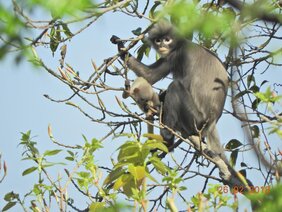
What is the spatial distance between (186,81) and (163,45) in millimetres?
491

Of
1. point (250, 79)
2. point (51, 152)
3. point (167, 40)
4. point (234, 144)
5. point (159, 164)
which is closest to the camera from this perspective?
point (159, 164)

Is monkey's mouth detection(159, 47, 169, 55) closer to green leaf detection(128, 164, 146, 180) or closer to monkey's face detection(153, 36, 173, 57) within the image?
monkey's face detection(153, 36, 173, 57)

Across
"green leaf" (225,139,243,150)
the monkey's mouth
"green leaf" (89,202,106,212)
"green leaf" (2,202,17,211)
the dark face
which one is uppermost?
the dark face

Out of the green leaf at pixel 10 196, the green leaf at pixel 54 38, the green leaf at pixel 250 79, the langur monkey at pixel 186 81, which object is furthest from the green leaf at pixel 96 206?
the langur monkey at pixel 186 81

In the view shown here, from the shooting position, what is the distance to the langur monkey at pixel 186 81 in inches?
254

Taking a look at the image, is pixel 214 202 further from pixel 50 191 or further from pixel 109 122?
pixel 109 122

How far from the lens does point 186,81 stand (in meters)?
6.88

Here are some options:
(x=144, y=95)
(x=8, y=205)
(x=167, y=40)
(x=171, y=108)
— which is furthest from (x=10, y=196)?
(x=167, y=40)

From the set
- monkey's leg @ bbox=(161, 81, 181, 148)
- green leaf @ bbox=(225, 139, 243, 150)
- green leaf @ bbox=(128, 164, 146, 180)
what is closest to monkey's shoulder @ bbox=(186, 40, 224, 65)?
monkey's leg @ bbox=(161, 81, 181, 148)

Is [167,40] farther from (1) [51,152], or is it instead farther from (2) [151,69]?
(1) [51,152]

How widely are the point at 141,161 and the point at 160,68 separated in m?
3.93

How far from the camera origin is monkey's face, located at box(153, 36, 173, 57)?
6880mm

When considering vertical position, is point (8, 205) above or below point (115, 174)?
above

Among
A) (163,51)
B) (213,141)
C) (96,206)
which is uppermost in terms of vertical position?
(163,51)
